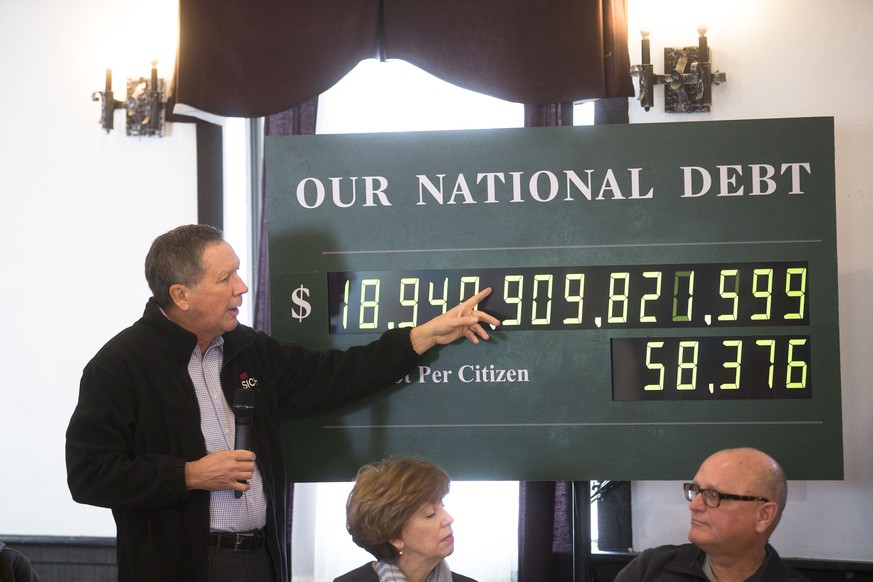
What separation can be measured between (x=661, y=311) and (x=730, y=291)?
0.25m

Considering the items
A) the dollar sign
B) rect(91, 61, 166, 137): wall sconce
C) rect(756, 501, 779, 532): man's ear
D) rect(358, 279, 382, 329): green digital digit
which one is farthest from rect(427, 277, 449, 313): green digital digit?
rect(91, 61, 166, 137): wall sconce

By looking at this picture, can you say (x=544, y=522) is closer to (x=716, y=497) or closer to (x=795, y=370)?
(x=795, y=370)

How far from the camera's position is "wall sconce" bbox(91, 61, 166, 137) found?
183 inches

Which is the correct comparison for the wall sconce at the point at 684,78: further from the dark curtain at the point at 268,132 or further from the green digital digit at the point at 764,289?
the dark curtain at the point at 268,132

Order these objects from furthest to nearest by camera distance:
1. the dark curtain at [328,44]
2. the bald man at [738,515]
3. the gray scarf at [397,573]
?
the dark curtain at [328,44] → the bald man at [738,515] → the gray scarf at [397,573]

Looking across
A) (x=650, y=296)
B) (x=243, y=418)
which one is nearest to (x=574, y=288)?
(x=650, y=296)

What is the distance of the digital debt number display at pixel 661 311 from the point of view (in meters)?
3.47

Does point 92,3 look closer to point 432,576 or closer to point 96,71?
point 96,71

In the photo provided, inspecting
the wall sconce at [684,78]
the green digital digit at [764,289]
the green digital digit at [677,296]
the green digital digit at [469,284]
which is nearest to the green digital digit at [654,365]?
the green digital digit at [677,296]

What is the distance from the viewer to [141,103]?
4.67 metres

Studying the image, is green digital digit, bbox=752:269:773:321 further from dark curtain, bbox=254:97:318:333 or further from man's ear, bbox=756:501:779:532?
dark curtain, bbox=254:97:318:333

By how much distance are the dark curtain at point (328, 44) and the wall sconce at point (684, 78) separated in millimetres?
212

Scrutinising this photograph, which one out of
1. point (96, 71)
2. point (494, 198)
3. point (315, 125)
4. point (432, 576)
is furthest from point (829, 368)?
point (96, 71)

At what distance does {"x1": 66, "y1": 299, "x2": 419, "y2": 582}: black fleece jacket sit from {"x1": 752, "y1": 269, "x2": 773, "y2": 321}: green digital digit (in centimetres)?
174
